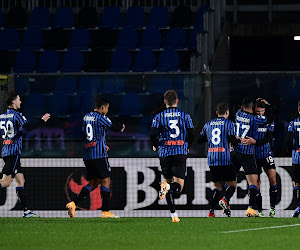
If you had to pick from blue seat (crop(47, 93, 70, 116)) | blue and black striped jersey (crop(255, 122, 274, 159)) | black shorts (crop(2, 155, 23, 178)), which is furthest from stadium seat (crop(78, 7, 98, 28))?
blue and black striped jersey (crop(255, 122, 274, 159))

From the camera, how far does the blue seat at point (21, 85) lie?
14023 millimetres

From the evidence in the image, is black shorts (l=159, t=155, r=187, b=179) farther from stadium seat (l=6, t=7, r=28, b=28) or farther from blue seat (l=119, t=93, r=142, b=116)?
stadium seat (l=6, t=7, r=28, b=28)

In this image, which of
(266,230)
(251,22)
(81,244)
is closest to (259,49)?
(251,22)

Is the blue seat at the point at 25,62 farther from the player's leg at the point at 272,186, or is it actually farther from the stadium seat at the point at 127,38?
the player's leg at the point at 272,186

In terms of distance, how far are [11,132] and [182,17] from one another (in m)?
7.84

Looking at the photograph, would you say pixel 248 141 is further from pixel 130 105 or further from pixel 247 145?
pixel 130 105

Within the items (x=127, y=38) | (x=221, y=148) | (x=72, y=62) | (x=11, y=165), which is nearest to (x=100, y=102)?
(x=11, y=165)

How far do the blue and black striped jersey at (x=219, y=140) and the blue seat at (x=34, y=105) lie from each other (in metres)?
2.51

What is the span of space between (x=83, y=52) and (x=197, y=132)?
22.1ft

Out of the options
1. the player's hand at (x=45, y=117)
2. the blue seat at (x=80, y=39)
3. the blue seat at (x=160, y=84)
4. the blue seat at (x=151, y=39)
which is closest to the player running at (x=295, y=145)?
the blue seat at (x=160, y=84)

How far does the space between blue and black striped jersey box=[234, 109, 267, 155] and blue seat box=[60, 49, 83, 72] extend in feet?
21.6

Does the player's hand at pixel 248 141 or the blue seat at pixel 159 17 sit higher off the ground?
the blue seat at pixel 159 17

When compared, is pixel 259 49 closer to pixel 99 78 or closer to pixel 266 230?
pixel 99 78

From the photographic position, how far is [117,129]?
41.2ft
